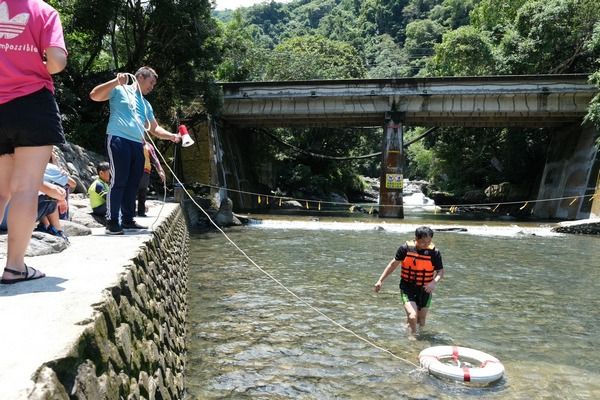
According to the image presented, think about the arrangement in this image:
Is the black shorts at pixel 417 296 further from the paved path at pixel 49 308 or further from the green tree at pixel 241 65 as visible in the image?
the green tree at pixel 241 65

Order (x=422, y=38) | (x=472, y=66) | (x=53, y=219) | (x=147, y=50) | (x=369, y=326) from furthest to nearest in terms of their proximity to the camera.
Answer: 1. (x=422, y=38)
2. (x=472, y=66)
3. (x=147, y=50)
4. (x=369, y=326)
5. (x=53, y=219)

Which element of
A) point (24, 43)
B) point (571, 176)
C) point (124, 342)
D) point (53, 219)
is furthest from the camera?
point (571, 176)

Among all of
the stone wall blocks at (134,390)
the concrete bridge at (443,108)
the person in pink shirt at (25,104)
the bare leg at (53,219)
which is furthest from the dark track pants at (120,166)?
the concrete bridge at (443,108)

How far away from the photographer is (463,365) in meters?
5.12

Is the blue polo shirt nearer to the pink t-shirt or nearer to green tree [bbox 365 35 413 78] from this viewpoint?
the pink t-shirt

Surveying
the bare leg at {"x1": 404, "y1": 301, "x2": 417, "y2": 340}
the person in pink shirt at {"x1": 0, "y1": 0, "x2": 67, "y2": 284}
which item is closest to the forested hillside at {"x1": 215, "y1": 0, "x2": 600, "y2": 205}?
the bare leg at {"x1": 404, "y1": 301, "x2": 417, "y2": 340}

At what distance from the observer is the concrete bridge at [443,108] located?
24266 mm

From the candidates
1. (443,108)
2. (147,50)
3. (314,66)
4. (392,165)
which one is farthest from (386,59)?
(147,50)

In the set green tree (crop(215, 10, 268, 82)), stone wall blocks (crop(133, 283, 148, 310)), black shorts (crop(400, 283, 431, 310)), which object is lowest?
black shorts (crop(400, 283, 431, 310))

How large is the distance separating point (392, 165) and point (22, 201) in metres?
23.7

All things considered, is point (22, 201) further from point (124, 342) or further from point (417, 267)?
point (417, 267)

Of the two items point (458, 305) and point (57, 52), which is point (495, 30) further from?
point (57, 52)

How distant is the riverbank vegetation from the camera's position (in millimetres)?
20016

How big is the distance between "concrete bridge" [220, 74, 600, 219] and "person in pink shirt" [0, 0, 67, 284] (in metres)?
23.4
